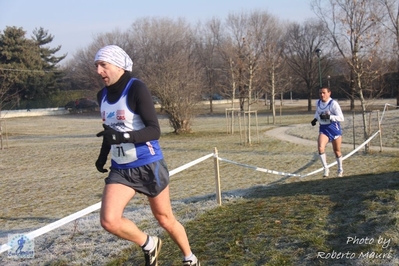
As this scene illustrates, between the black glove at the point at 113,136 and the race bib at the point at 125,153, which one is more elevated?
the black glove at the point at 113,136

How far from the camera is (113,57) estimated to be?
12.4ft

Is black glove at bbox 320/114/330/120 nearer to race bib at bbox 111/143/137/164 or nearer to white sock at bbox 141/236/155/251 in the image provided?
white sock at bbox 141/236/155/251

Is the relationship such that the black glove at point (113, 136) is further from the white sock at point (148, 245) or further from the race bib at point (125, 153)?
the white sock at point (148, 245)

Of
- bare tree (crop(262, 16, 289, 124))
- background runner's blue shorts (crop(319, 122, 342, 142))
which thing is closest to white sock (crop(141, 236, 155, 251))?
background runner's blue shorts (crop(319, 122, 342, 142))

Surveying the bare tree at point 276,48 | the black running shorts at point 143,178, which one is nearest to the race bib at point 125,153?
the black running shorts at point 143,178

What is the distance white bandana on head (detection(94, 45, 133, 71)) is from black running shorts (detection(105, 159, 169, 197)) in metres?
0.85

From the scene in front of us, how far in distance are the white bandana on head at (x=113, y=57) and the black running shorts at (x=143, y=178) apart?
0.85 m

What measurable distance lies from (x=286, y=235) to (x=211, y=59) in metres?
61.1

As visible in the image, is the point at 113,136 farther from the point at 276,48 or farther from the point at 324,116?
the point at 276,48

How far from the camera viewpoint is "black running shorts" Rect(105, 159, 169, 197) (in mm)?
3742

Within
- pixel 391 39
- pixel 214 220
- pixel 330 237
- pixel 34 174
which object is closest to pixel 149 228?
pixel 214 220

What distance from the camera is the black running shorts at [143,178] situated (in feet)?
12.3

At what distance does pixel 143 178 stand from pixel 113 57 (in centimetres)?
101

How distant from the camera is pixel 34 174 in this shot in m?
16.1
